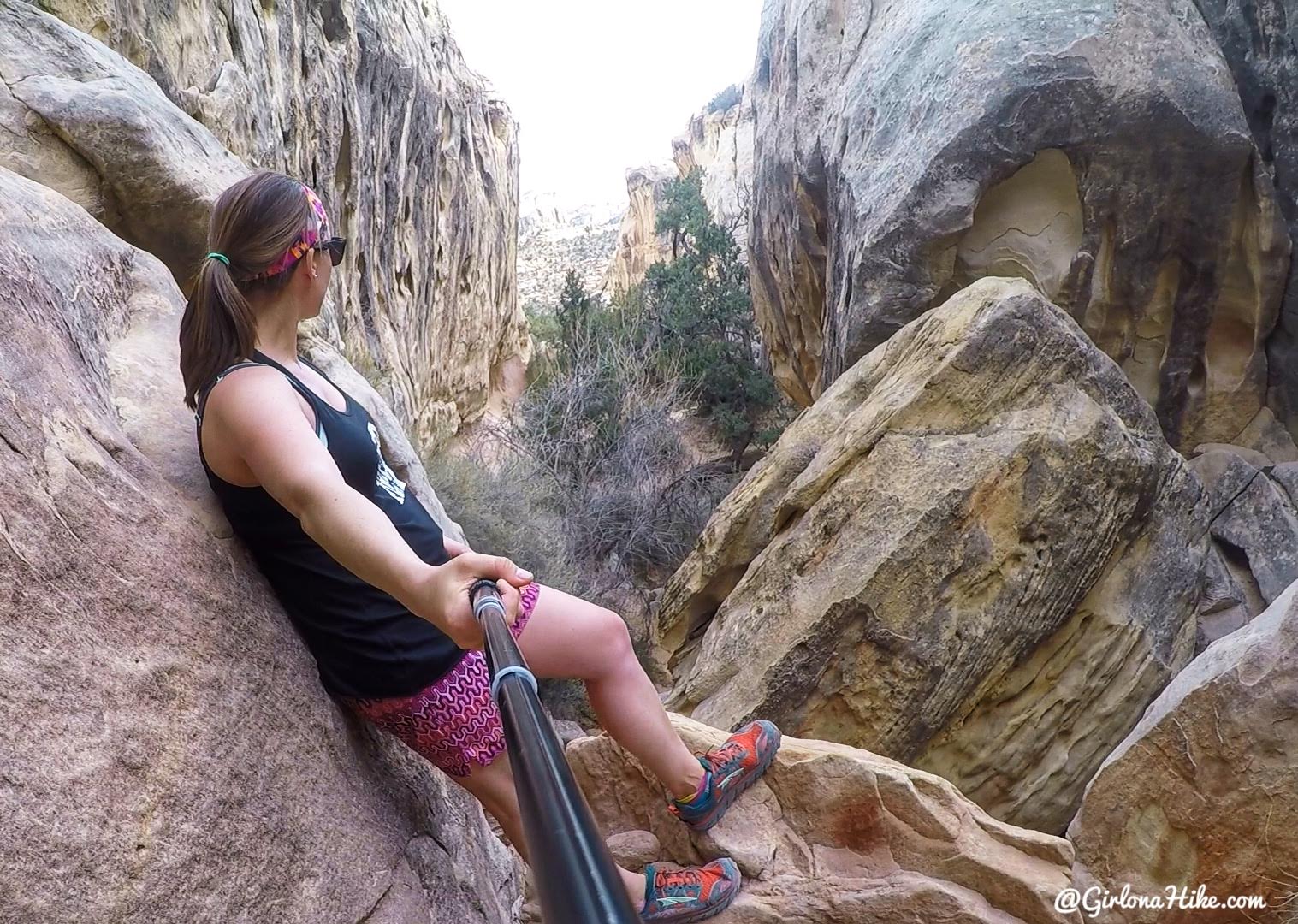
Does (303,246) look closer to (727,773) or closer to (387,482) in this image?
(387,482)

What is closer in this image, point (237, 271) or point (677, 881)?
point (237, 271)

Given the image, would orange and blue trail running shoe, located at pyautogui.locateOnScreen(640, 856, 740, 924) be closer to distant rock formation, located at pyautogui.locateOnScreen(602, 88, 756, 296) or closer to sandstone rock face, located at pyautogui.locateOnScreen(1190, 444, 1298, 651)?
sandstone rock face, located at pyautogui.locateOnScreen(1190, 444, 1298, 651)

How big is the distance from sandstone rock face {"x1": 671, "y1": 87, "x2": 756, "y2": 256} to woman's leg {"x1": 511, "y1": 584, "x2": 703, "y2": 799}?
18.1 m

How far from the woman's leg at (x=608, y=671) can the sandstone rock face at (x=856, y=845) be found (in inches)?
11.7

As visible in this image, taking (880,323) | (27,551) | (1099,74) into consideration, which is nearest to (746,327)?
(880,323)

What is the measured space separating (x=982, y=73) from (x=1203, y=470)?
10.7ft

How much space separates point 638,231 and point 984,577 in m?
19.8

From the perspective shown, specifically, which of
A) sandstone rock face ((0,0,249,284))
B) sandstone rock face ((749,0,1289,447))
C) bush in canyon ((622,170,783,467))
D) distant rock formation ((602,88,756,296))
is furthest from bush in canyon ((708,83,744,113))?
sandstone rock face ((0,0,249,284))

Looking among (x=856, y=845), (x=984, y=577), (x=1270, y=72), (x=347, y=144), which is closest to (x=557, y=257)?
(x=347, y=144)

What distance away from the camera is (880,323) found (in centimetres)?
630

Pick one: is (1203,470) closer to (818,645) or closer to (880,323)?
(880,323)

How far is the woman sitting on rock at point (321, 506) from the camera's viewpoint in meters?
1.44

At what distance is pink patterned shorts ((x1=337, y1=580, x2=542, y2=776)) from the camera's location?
1.60 meters

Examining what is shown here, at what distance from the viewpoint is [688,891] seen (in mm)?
1954
